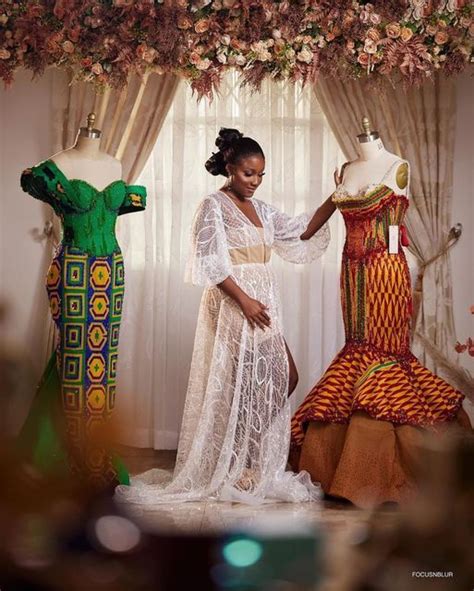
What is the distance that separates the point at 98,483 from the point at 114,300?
162 inches

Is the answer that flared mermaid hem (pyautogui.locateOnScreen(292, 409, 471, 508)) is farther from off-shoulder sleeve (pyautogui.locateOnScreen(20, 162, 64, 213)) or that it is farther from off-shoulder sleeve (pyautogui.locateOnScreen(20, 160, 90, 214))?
off-shoulder sleeve (pyautogui.locateOnScreen(20, 162, 64, 213))

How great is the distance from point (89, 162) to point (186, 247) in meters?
1.48

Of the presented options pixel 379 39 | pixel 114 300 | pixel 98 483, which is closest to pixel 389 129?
pixel 379 39

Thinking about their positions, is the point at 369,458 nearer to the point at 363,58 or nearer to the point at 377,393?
the point at 377,393

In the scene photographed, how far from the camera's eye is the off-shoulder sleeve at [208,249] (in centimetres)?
436

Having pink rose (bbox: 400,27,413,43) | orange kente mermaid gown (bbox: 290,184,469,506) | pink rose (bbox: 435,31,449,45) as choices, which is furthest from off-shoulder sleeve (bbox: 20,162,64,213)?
pink rose (bbox: 435,31,449,45)

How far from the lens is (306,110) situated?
5750mm

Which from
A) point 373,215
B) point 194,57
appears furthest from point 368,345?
point 194,57

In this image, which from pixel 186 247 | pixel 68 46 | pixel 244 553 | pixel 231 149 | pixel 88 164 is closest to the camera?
pixel 244 553

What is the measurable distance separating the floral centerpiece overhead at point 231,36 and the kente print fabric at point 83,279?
0.55m

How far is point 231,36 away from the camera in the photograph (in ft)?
13.8

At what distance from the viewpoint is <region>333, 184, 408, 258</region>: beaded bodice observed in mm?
4465

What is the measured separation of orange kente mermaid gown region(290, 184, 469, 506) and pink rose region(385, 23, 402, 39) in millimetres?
701

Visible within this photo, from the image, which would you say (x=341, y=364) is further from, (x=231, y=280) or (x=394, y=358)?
(x=231, y=280)
